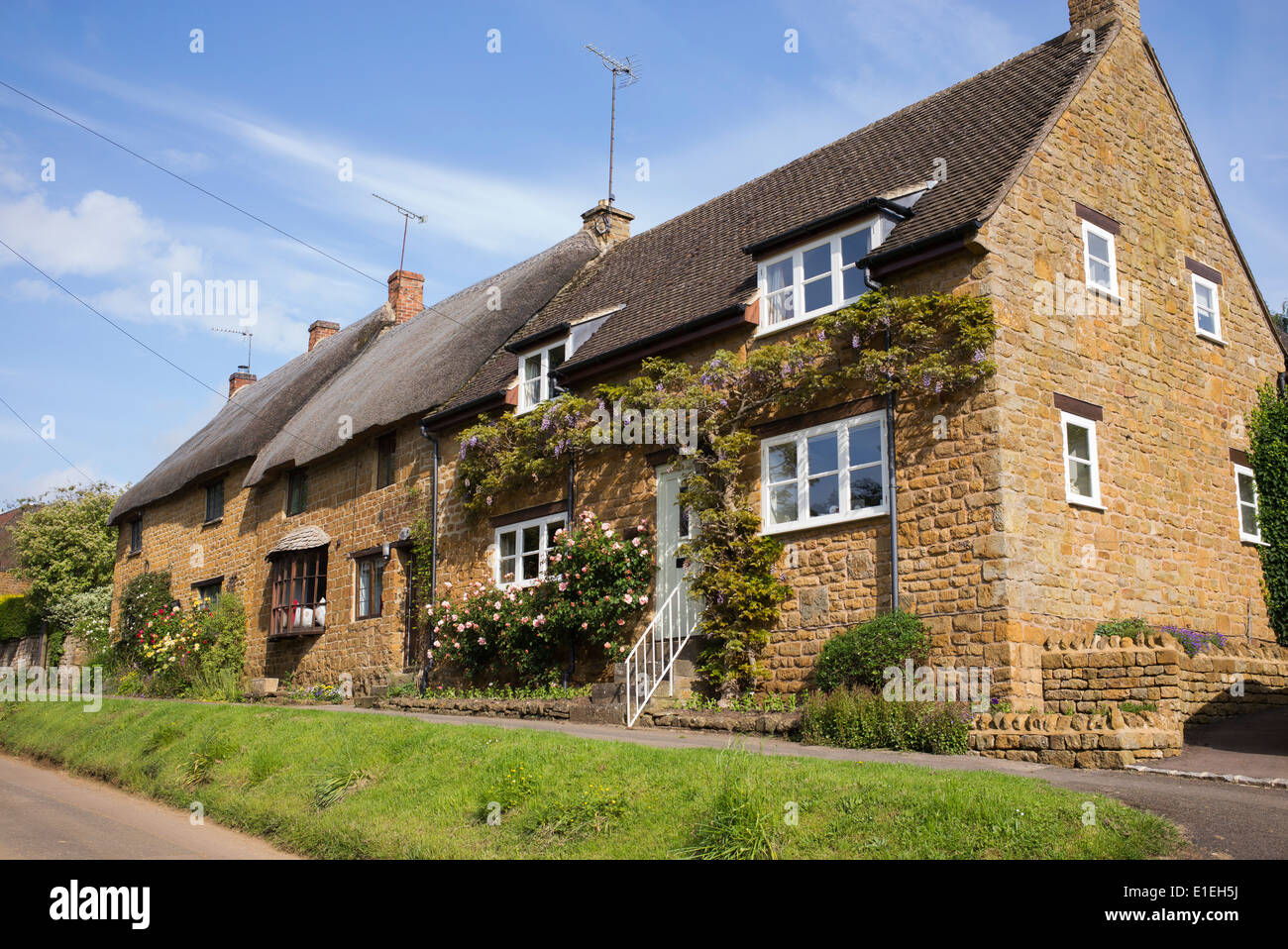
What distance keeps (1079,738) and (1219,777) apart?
3.96 ft

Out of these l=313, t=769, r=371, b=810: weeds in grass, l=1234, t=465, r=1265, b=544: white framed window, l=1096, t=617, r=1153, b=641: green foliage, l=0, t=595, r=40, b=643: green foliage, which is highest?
l=1234, t=465, r=1265, b=544: white framed window

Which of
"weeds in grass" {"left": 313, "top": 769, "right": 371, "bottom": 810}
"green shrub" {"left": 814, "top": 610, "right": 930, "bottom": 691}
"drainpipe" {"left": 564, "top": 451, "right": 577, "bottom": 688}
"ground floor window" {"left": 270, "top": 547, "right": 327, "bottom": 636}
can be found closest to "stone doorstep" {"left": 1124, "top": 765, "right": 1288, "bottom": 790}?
"green shrub" {"left": 814, "top": 610, "right": 930, "bottom": 691}

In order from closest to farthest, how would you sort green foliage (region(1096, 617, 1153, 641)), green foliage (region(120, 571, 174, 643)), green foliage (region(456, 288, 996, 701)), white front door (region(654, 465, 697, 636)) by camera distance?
green foliage (region(1096, 617, 1153, 641)) < green foliage (region(456, 288, 996, 701)) < white front door (region(654, 465, 697, 636)) < green foliage (region(120, 571, 174, 643))

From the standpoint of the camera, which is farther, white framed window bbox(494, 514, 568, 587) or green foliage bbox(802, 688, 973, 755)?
white framed window bbox(494, 514, 568, 587)

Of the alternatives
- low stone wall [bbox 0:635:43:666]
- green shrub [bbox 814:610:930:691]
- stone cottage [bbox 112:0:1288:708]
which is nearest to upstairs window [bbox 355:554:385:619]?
stone cottage [bbox 112:0:1288:708]

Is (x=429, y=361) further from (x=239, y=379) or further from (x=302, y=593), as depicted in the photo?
(x=239, y=379)

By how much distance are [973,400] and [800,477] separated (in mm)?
2677

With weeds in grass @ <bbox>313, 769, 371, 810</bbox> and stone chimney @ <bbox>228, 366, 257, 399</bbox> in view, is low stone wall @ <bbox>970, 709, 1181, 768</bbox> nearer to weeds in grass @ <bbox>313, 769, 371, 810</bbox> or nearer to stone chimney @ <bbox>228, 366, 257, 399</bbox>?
weeds in grass @ <bbox>313, 769, 371, 810</bbox>

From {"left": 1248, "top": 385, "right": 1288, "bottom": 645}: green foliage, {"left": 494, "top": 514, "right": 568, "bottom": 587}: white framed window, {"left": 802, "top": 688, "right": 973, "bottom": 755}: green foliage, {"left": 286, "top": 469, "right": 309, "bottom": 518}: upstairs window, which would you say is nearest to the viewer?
{"left": 802, "top": 688, "right": 973, "bottom": 755}: green foliage

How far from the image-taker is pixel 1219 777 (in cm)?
970

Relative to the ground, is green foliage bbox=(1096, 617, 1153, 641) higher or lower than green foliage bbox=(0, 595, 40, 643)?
lower

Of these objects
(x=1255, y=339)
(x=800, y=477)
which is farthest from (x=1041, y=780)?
(x=1255, y=339)

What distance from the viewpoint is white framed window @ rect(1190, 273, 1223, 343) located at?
55.4ft

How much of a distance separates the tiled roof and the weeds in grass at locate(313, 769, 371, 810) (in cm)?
853
